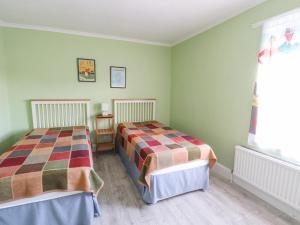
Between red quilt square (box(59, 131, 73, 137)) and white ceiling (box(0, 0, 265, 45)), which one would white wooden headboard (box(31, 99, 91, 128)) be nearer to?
red quilt square (box(59, 131, 73, 137))

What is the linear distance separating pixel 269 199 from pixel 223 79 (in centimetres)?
165

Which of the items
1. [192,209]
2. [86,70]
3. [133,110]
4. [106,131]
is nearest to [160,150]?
[192,209]

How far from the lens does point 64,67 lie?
308 centimetres

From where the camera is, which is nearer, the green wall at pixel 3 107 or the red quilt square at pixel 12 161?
the red quilt square at pixel 12 161

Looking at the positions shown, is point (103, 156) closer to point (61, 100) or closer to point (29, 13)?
point (61, 100)

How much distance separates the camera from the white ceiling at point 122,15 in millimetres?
2018

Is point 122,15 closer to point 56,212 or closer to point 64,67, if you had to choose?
point 64,67

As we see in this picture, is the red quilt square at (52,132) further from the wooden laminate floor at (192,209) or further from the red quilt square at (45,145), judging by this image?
the wooden laminate floor at (192,209)

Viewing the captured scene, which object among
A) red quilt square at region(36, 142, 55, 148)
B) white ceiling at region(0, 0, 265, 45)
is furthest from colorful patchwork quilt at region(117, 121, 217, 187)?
white ceiling at region(0, 0, 265, 45)

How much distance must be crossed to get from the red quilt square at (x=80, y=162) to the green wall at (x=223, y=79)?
197cm

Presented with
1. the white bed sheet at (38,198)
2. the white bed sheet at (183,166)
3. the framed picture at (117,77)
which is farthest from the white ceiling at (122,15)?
the white bed sheet at (38,198)

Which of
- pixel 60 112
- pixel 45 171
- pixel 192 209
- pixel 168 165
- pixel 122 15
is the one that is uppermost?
pixel 122 15

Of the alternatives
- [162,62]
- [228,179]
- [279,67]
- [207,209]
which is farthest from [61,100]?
[279,67]

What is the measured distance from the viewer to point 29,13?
2307 millimetres
